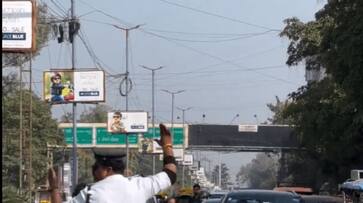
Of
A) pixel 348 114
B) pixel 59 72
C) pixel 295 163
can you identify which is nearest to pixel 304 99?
pixel 348 114

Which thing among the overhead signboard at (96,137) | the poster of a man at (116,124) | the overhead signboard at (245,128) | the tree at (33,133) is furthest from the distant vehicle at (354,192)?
the overhead signboard at (245,128)

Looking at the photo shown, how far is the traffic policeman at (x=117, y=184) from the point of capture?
781 cm

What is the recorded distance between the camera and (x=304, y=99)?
165 feet

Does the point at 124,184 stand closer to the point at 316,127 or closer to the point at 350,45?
the point at 350,45

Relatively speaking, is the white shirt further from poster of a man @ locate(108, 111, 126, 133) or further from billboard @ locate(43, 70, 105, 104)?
poster of a man @ locate(108, 111, 126, 133)

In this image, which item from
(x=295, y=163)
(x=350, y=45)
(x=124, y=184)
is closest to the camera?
(x=124, y=184)

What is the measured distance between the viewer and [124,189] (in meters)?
7.83

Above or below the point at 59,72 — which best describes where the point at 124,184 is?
below

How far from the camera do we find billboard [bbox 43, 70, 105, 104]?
42906 mm

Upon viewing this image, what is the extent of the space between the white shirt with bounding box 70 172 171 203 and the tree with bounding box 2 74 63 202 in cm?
5195

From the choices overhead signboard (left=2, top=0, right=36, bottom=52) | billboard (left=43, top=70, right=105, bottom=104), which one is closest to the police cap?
overhead signboard (left=2, top=0, right=36, bottom=52)

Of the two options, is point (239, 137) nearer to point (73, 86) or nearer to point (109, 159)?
point (73, 86)

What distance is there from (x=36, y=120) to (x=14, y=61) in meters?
9.50

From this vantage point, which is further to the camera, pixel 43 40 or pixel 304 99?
pixel 43 40
